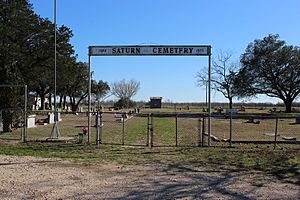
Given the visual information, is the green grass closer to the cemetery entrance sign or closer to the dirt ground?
the dirt ground

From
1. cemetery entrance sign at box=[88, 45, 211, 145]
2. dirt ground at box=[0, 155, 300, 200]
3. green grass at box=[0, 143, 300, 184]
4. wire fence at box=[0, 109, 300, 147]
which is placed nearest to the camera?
dirt ground at box=[0, 155, 300, 200]

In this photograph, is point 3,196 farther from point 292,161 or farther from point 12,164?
point 292,161

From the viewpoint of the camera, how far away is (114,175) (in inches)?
395

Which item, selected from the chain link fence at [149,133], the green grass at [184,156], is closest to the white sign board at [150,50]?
the chain link fence at [149,133]

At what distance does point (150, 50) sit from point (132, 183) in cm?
944

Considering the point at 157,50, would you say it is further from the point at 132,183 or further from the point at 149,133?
the point at 132,183

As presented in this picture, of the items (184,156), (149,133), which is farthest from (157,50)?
(149,133)

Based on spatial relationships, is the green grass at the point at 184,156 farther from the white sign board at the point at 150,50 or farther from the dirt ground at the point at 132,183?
the white sign board at the point at 150,50

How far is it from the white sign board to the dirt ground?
698 centimetres

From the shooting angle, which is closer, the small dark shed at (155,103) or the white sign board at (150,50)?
the white sign board at (150,50)

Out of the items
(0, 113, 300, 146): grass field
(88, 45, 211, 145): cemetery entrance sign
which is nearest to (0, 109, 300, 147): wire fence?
(0, 113, 300, 146): grass field

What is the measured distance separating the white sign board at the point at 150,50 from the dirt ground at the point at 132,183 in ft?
22.9

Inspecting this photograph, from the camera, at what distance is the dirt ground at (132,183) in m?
7.92

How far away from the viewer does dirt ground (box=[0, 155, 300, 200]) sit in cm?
792
